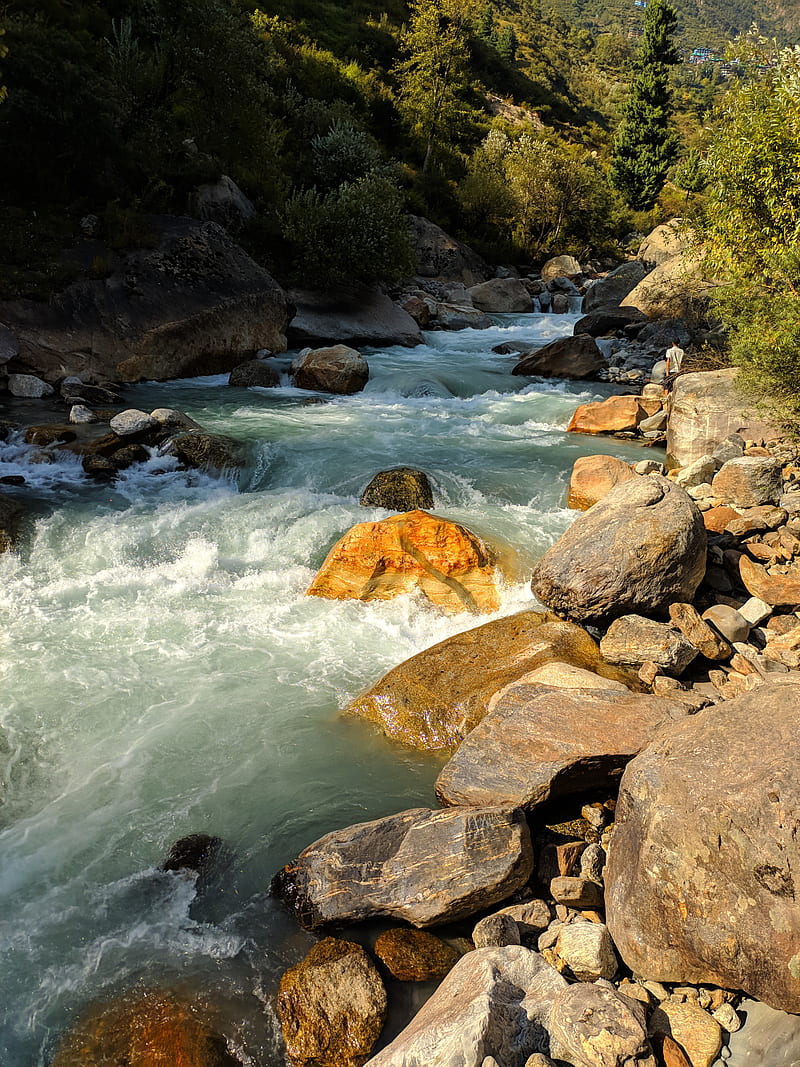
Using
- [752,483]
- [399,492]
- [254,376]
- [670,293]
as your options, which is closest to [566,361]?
[670,293]

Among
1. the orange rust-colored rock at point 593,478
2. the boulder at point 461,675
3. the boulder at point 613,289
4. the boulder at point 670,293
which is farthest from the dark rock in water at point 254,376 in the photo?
the boulder at point 613,289

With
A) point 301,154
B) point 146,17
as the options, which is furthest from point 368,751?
point 301,154

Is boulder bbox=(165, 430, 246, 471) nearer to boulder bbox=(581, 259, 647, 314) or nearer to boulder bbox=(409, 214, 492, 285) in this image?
boulder bbox=(581, 259, 647, 314)

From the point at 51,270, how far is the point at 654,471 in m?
14.3

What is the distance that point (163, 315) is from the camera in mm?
16516

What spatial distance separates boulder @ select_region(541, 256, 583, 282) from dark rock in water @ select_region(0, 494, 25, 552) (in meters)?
30.4

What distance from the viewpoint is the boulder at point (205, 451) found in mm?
11430

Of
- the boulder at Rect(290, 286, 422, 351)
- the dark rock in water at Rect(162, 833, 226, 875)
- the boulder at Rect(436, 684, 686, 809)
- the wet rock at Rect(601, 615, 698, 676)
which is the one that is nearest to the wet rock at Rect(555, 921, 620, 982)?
the boulder at Rect(436, 684, 686, 809)

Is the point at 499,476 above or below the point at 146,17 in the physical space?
below

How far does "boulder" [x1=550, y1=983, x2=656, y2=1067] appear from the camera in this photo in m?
3.08

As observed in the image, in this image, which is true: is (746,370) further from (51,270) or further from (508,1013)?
(51,270)

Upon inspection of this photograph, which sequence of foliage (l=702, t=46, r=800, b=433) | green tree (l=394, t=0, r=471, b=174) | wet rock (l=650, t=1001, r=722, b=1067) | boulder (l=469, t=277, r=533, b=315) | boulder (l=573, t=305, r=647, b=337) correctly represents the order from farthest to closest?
green tree (l=394, t=0, r=471, b=174) → boulder (l=469, t=277, r=533, b=315) → boulder (l=573, t=305, r=647, b=337) → foliage (l=702, t=46, r=800, b=433) → wet rock (l=650, t=1001, r=722, b=1067)

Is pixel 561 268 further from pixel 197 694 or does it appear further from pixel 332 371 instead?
pixel 197 694

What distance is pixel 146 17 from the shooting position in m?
21.2
